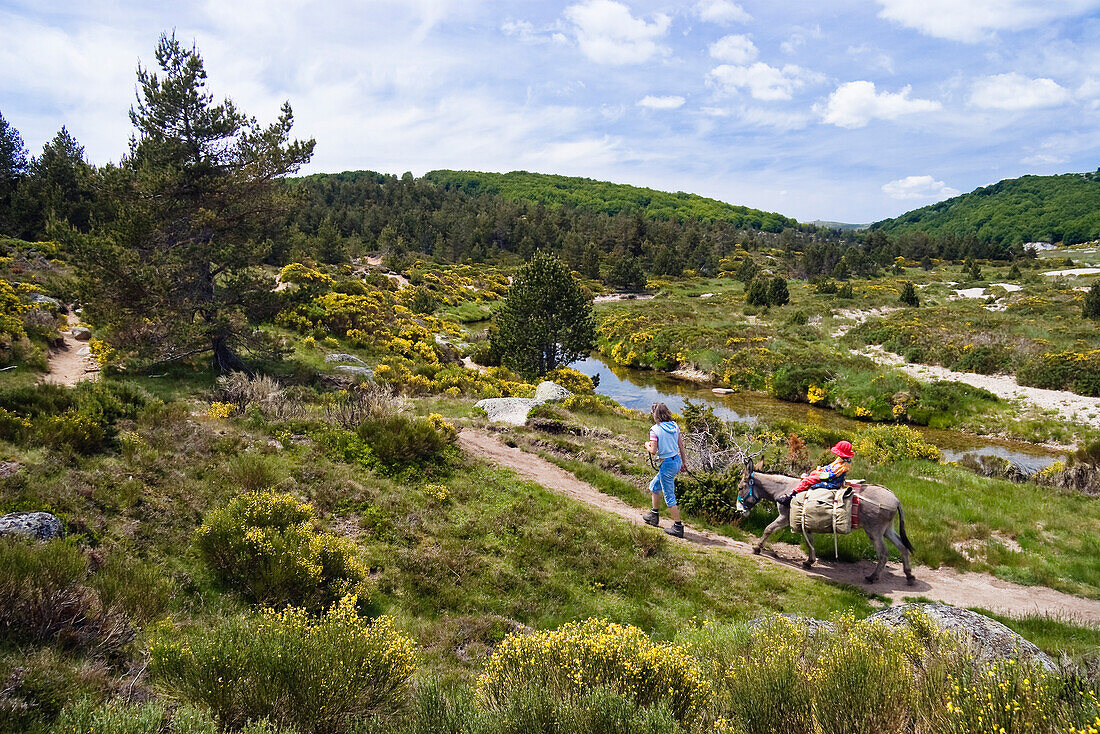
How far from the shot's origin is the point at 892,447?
1588cm

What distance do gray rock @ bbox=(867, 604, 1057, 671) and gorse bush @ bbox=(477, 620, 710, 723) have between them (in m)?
2.35

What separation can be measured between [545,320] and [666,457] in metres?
17.0

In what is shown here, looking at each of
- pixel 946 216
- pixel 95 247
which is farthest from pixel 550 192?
pixel 95 247

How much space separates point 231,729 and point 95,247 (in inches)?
596

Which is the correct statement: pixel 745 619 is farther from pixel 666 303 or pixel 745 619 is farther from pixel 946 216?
pixel 946 216

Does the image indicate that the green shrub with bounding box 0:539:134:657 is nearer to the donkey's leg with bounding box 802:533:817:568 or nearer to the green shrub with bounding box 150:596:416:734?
the green shrub with bounding box 150:596:416:734

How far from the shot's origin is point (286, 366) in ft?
59.1

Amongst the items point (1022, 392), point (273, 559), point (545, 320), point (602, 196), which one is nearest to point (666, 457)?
point (273, 559)

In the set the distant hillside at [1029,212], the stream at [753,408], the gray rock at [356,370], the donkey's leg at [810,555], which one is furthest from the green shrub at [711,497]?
the distant hillside at [1029,212]

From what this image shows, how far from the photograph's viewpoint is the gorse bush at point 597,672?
138 inches

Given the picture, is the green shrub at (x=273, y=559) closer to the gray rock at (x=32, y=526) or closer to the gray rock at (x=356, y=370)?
the gray rock at (x=32, y=526)

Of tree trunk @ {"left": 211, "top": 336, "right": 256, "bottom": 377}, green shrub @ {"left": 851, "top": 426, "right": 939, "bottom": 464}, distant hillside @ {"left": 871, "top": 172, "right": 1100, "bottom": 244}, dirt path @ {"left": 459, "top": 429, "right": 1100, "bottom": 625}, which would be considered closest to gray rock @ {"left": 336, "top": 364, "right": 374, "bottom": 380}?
tree trunk @ {"left": 211, "top": 336, "right": 256, "bottom": 377}

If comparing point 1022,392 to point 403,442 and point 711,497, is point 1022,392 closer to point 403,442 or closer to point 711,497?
point 711,497

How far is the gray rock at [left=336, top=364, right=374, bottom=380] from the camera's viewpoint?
62.6ft
